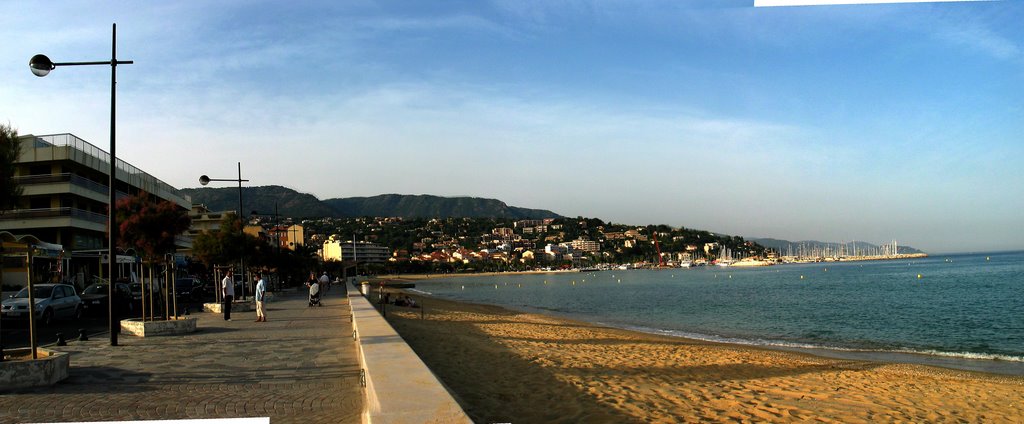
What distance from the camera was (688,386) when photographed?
414 inches

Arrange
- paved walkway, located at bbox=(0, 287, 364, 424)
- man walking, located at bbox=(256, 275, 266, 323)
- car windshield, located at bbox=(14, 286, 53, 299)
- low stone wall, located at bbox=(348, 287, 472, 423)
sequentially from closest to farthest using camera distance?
low stone wall, located at bbox=(348, 287, 472, 423)
paved walkway, located at bbox=(0, 287, 364, 424)
man walking, located at bbox=(256, 275, 266, 323)
car windshield, located at bbox=(14, 286, 53, 299)

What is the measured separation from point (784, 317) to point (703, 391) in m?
25.1

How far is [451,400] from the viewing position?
5.31 m

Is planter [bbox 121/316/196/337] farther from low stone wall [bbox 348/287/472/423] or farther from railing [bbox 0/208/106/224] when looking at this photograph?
railing [bbox 0/208/106/224]

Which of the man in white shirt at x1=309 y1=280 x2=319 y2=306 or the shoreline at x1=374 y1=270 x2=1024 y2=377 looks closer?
the shoreline at x1=374 y1=270 x2=1024 y2=377

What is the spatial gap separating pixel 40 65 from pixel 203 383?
20.5 feet

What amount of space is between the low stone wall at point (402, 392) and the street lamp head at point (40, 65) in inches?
275

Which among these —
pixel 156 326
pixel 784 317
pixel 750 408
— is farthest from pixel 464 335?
pixel 784 317

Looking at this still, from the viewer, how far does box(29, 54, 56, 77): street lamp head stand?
10.8 meters

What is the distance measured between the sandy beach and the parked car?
34.8 feet

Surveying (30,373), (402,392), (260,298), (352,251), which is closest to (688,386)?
(402,392)

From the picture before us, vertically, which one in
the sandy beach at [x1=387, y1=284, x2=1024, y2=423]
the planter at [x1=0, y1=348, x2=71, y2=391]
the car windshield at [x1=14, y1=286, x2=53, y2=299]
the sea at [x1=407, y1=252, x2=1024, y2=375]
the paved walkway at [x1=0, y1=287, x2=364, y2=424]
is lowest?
the sea at [x1=407, y1=252, x2=1024, y2=375]

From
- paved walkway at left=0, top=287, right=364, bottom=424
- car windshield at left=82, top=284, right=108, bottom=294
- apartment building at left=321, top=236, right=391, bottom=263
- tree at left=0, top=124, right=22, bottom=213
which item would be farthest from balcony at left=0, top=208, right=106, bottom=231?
apartment building at left=321, top=236, right=391, bottom=263

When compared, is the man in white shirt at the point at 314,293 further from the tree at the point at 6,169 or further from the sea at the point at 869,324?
the tree at the point at 6,169
